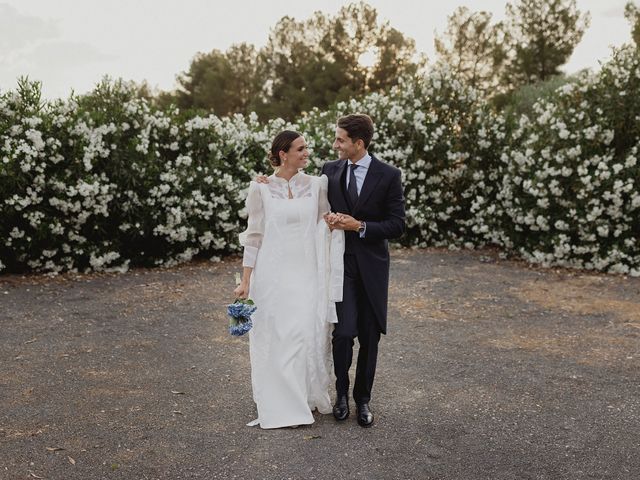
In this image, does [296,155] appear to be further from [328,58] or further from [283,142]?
[328,58]

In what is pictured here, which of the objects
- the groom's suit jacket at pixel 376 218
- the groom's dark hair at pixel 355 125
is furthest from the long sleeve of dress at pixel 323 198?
the groom's dark hair at pixel 355 125

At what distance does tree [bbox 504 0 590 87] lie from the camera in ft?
111

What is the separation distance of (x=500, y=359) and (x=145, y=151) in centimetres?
668

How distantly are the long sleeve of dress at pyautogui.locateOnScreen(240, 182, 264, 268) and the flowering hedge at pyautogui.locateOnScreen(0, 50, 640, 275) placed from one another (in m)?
5.95

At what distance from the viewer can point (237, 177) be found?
12367 millimetres

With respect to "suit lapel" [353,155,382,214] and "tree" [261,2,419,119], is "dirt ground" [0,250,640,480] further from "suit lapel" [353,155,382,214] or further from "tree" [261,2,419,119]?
"tree" [261,2,419,119]

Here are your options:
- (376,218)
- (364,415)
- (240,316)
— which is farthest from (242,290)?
(364,415)

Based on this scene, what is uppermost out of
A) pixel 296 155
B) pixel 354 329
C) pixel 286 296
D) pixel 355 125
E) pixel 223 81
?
pixel 223 81

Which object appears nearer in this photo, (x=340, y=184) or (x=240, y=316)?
(x=240, y=316)

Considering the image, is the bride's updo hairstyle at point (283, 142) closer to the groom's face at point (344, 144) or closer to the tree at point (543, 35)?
the groom's face at point (344, 144)

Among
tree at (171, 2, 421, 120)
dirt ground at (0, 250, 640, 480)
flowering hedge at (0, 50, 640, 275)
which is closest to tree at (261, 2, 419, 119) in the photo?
tree at (171, 2, 421, 120)

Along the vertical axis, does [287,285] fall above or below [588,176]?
below

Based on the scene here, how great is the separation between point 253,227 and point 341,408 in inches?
55.2

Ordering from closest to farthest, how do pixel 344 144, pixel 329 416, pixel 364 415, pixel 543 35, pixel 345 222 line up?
pixel 345 222 → pixel 344 144 → pixel 364 415 → pixel 329 416 → pixel 543 35
